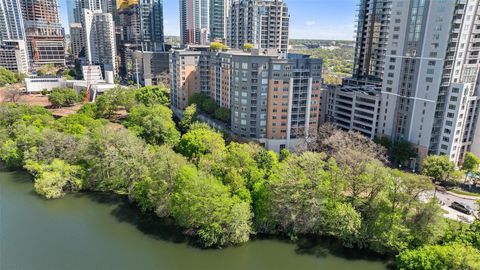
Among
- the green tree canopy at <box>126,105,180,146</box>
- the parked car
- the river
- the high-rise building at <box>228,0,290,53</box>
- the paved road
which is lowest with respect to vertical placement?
the river

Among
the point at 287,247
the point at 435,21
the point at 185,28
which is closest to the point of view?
Result: the point at 287,247

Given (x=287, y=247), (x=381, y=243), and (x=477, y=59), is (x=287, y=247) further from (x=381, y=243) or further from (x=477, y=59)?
(x=477, y=59)

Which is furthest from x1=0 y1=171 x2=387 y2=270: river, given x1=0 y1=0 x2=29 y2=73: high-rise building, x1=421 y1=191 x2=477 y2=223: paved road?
x1=0 y1=0 x2=29 y2=73: high-rise building

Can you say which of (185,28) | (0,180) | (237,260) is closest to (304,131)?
(237,260)

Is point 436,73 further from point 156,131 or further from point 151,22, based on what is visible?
point 151,22

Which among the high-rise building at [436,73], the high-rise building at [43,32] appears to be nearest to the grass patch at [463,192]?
the high-rise building at [436,73]

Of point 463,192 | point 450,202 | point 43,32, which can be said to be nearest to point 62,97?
Result: point 450,202

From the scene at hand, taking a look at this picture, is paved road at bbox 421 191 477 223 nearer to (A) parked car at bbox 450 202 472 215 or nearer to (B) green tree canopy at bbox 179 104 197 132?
(A) parked car at bbox 450 202 472 215
